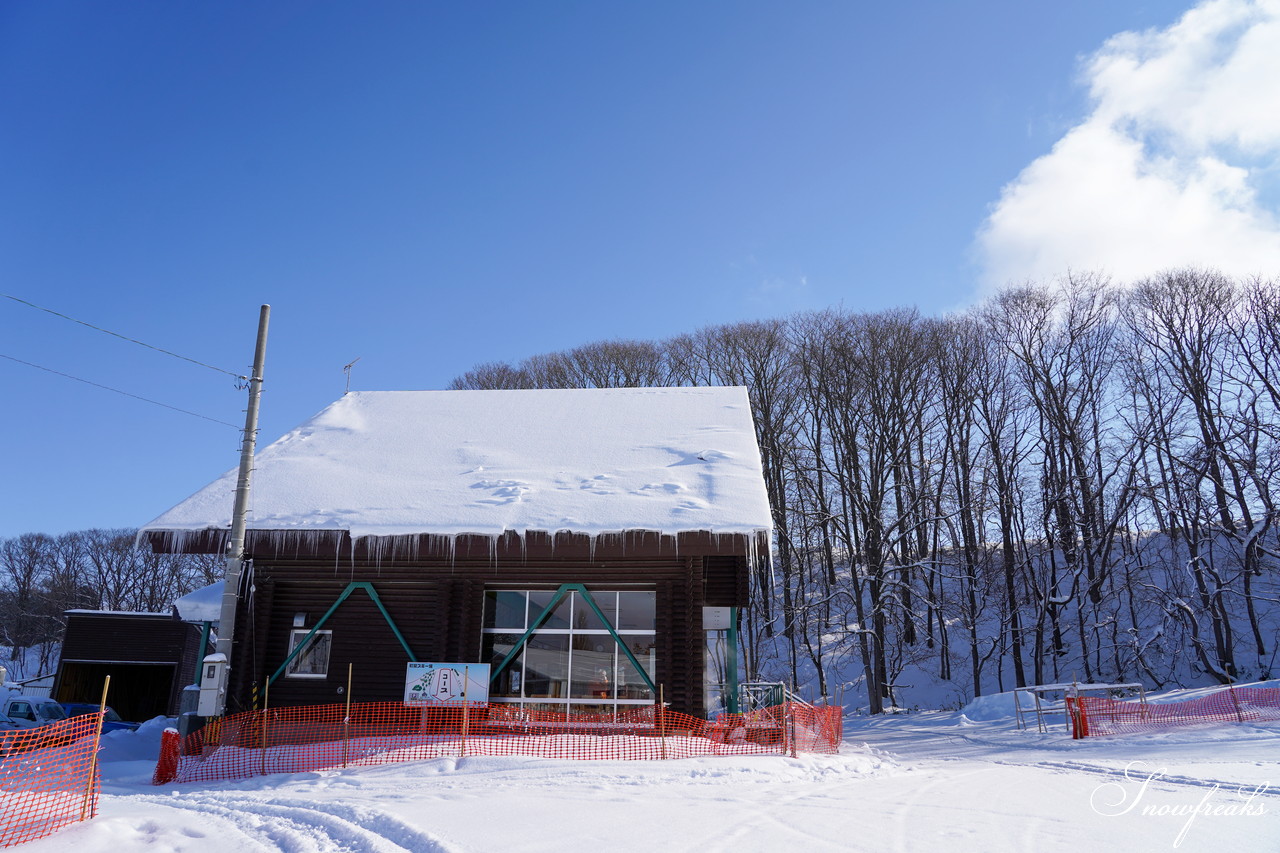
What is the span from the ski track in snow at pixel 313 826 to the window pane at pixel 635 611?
7273 mm

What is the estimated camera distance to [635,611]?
14.6 metres

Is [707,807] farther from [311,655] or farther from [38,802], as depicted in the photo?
[311,655]

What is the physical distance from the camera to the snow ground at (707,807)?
5785mm

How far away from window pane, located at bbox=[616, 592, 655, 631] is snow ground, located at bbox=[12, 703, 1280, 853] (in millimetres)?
4051

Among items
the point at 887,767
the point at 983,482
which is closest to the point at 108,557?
the point at 983,482

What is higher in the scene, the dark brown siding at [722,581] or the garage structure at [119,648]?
the dark brown siding at [722,581]

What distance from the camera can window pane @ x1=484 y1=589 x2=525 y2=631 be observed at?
14.7 metres

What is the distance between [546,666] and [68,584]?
55688mm

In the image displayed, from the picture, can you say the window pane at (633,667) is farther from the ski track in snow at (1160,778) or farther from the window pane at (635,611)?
the ski track in snow at (1160,778)

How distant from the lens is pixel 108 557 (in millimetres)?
55094

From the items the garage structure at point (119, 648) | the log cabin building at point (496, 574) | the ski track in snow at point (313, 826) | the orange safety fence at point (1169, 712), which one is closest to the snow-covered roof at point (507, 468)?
the log cabin building at point (496, 574)

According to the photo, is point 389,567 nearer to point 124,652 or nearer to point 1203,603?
point 124,652

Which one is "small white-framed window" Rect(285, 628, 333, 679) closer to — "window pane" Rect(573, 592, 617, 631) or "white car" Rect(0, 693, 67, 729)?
"window pane" Rect(573, 592, 617, 631)

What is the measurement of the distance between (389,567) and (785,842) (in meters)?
10.7
